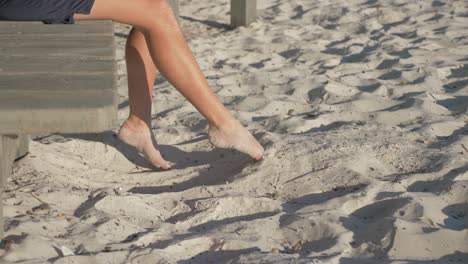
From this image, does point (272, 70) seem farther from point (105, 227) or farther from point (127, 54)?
point (105, 227)

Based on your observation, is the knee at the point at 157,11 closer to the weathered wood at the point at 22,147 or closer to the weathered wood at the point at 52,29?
the weathered wood at the point at 52,29

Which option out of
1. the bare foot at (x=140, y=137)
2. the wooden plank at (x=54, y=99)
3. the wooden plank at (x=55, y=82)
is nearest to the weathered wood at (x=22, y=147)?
the bare foot at (x=140, y=137)

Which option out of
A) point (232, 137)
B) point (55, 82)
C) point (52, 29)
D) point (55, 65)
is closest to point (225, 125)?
point (232, 137)

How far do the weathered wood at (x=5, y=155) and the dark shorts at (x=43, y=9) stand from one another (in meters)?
0.37

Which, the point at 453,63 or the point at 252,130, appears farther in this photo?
the point at 453,63

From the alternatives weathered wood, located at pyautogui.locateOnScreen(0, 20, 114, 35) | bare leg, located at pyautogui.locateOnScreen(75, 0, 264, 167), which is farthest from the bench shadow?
weathered wood, located at pyautogui.locateOnScreen(0, 20, 114, 35)

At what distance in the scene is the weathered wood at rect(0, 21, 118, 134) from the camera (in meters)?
1.90

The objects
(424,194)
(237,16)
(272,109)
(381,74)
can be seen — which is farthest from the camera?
(237,16)

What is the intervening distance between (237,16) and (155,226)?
120 inches

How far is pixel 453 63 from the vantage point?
4355 millimetres

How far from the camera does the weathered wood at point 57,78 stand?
190cm

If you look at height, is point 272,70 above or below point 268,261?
below

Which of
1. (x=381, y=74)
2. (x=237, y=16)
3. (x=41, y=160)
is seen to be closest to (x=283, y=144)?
(x=41, y=160)

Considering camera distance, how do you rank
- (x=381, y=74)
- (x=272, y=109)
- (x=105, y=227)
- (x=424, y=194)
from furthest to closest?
(x=381, y=74), (x=272, y=109), (x=424, y=194), (x=105, y=227)
